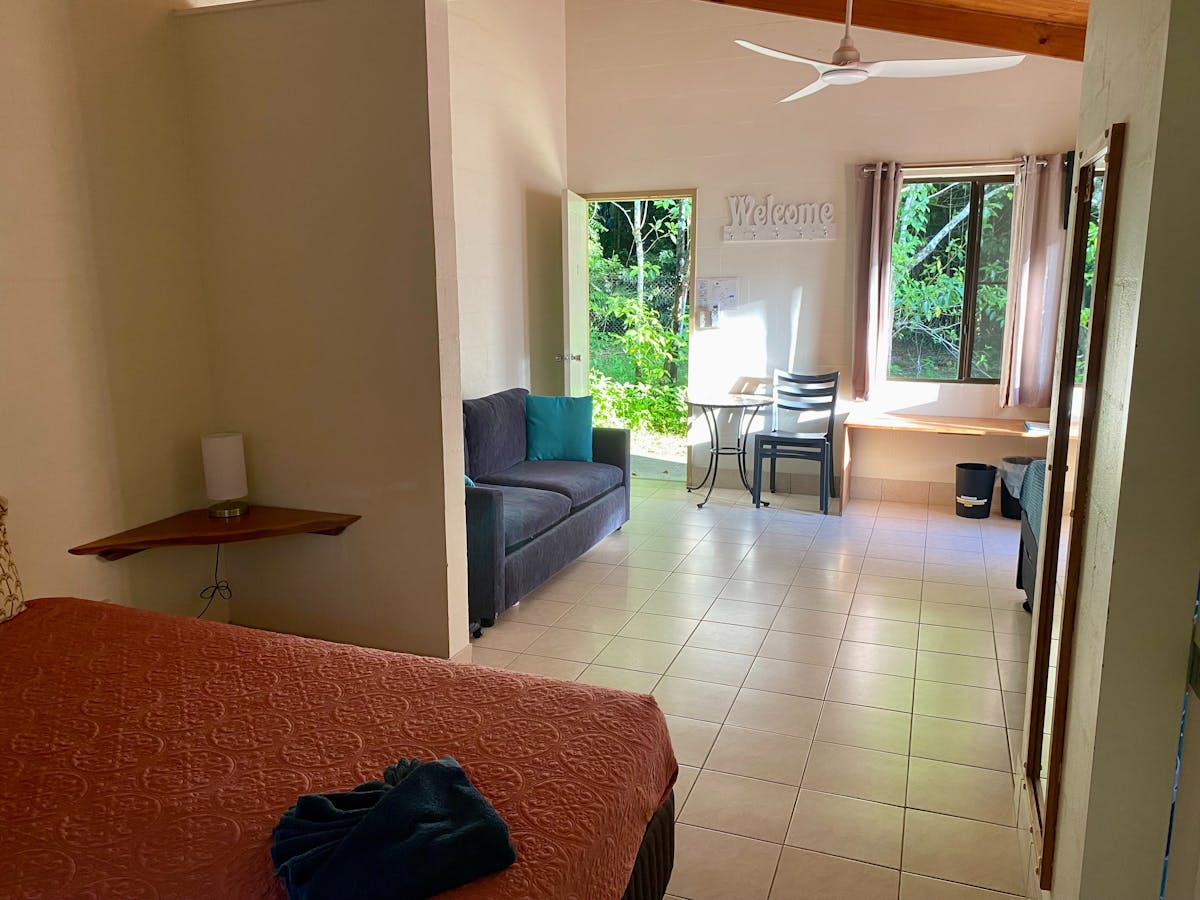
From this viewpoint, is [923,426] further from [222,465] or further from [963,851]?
[222,465]

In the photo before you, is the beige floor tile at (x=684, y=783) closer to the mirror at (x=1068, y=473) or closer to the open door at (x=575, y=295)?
the mirror at (x=1068, y=473)

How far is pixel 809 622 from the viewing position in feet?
13.7

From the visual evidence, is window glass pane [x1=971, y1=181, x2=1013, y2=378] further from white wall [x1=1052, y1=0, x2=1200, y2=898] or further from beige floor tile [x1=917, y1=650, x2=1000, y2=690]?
white wall [x1=1052, y1=0, x2=1200, y2=898]

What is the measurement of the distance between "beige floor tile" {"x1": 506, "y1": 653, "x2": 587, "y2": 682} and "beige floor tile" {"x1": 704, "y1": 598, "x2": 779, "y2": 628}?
81cm

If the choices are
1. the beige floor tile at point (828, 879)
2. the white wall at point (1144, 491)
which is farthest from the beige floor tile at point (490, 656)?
the white wall at point (1144, 491)

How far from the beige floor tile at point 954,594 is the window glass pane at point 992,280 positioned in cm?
212

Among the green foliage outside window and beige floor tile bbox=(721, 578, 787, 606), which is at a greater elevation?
the green foliage outside window

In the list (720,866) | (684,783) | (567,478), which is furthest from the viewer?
(567,478)

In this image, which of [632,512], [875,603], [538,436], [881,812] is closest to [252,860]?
[881,812]

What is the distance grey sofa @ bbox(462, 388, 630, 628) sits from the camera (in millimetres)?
4035

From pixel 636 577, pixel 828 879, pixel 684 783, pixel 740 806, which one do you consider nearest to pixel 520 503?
pixel 636 577

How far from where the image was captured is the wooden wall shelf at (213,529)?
3283 millimetres

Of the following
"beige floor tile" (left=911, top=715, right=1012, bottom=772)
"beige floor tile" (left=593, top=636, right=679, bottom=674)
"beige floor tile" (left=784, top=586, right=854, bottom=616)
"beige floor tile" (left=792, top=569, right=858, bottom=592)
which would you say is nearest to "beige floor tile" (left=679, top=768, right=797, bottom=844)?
"beige floor tile" (left=911, top=715, right=1012, bottom=772)

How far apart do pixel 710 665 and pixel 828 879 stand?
4.44 feet
